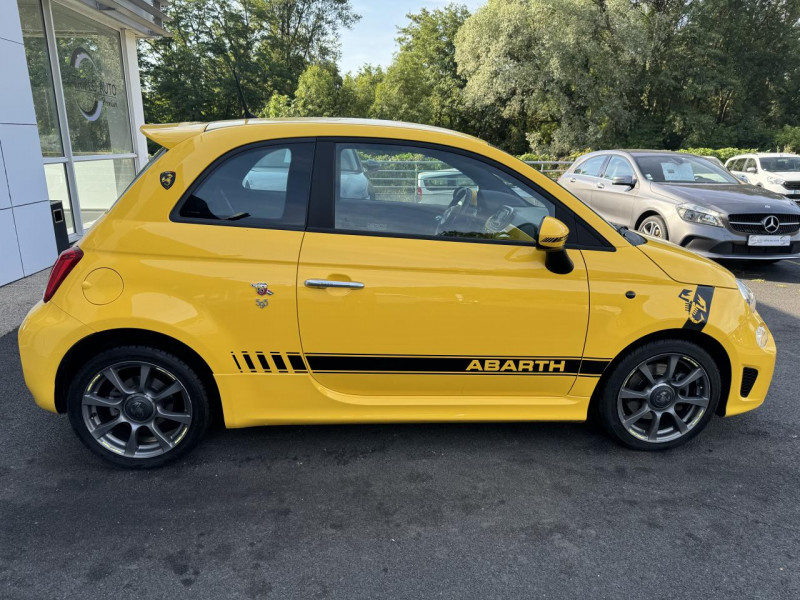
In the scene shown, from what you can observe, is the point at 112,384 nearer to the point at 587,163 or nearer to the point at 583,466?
the point at 583,466

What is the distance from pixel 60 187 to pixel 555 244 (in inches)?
343

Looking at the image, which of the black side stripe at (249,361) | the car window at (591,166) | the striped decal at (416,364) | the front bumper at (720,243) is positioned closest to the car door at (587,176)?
the car window at (591,166)

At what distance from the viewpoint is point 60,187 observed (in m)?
8.84

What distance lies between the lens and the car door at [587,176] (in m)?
9.51

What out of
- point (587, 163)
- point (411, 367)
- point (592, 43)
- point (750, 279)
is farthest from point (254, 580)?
point (592, 43)

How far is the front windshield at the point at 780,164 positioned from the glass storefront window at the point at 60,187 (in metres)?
16.4

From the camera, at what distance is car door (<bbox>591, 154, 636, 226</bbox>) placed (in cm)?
845

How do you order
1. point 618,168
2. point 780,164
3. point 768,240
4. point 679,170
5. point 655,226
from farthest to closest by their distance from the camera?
point 780,164 → point 618,168 → point 679,170 → point 655,226 → point 768,240

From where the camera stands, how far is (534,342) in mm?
2922

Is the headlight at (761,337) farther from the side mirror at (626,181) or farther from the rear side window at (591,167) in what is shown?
the rear side window at (591,167)

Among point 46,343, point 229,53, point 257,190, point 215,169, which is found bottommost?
point 46,343

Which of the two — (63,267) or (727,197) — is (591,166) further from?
(63,267)

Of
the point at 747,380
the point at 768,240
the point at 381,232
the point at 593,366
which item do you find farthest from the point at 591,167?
the point at 381,232

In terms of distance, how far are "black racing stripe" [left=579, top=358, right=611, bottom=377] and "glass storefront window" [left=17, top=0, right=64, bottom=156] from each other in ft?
27.4
